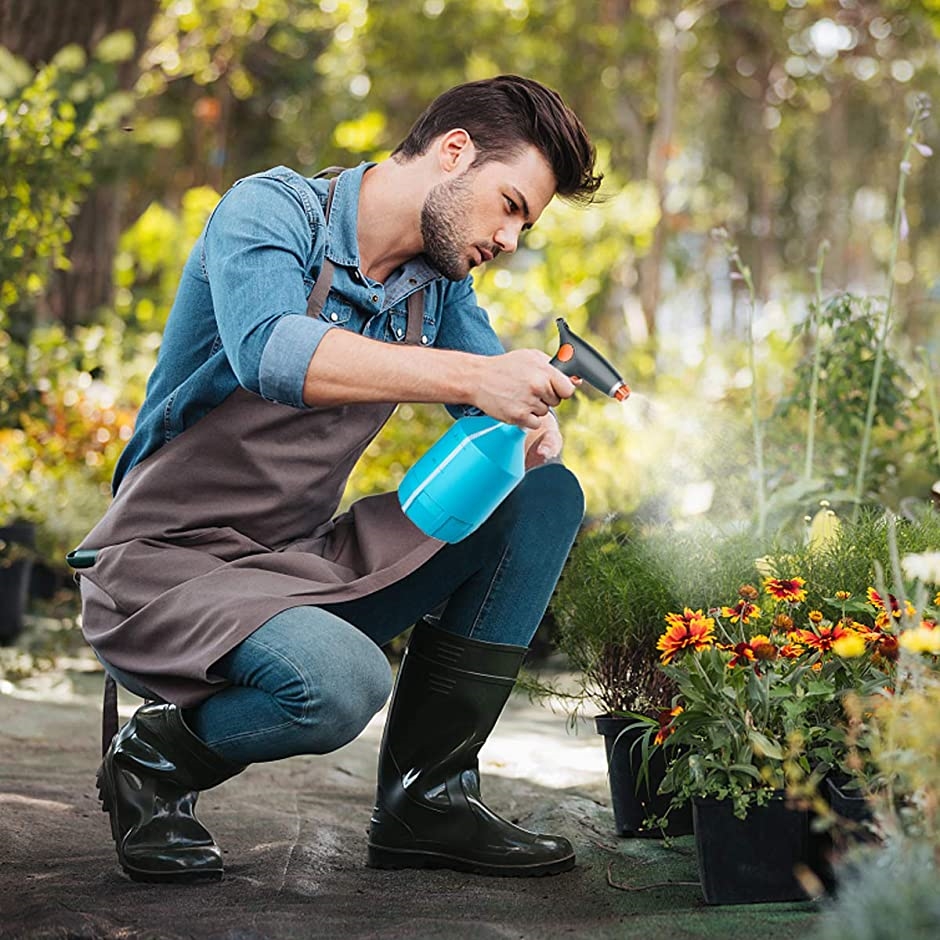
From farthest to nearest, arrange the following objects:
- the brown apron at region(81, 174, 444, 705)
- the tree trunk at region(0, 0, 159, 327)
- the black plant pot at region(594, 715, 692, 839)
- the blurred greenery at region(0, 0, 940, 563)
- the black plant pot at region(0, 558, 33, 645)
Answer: the tree trunk at region(0, 0, 159, 327) < the black plant pot at region(0, 558, 33, 645) < the blurred greenery at region(0, 0, 940, 563) < the black plant pot at region(594, 715, 692, 839) < the brown apron at region(81, 174, 444, 705)

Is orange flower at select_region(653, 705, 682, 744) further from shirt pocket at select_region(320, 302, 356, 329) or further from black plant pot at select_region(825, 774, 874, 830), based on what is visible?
shirt pocket at select_region(320, 302, 356, 329)

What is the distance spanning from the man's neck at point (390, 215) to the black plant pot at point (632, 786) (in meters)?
0.96

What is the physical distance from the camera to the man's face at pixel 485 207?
254 cm

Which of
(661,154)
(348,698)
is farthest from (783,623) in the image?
(661,154)

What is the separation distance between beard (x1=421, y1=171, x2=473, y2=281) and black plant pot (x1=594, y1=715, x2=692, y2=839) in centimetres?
92

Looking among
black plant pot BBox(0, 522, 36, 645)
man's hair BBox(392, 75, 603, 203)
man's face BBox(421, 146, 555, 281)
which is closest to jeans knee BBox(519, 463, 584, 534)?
man's face BBox(421, 146, 555, 281)

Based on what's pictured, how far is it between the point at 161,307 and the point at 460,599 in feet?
18.0

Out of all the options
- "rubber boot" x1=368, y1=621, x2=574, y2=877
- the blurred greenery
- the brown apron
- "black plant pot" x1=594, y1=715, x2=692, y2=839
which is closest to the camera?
the brown apron

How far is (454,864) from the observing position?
2.65 meters

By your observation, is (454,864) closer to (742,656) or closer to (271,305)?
(742,656)

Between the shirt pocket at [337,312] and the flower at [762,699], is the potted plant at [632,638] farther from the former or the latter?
the shirt pocket at [337,312]

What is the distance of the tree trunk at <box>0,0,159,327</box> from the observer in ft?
21.6

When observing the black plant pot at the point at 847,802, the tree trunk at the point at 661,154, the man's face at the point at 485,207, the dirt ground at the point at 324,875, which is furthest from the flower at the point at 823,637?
the tree trunk at the point at 661,154

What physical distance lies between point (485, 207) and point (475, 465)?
1.51ft
